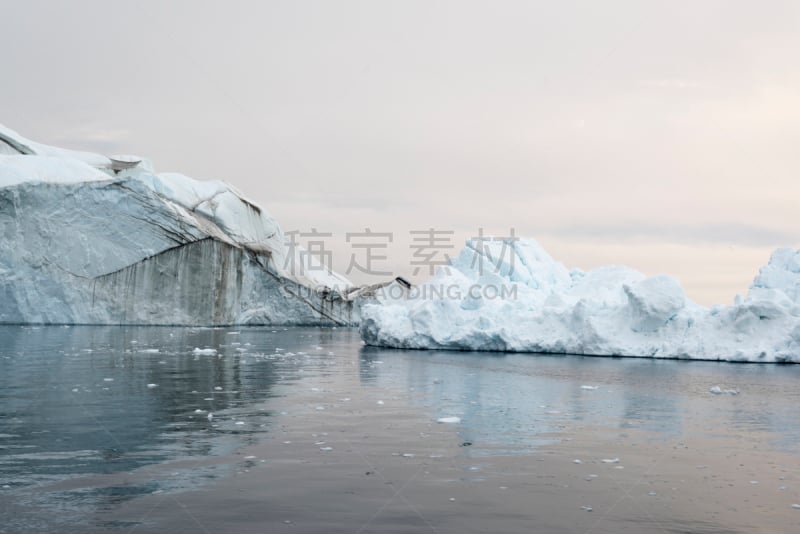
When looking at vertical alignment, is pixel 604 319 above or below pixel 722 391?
above

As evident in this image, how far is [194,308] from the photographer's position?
38.7 meters

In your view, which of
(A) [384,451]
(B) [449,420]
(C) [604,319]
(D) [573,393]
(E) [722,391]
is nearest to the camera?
(A) [384,451]

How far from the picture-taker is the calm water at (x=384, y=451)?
4.85 meters

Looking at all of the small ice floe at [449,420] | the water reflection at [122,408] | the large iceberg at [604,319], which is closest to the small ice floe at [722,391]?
the small ice floe at [449,420]

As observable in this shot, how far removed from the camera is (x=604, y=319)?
21172 mm

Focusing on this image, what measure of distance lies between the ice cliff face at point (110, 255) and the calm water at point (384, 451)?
22793 millimetres

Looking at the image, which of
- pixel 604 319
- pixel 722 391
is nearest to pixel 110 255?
pixel 604 319

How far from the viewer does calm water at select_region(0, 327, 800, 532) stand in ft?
15.9

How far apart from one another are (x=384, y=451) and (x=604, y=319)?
15.4 meters

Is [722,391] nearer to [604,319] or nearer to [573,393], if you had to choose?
[573,393]

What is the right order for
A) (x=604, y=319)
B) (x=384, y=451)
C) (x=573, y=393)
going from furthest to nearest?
(x=604, y=319)
(x=573, y=393)
(x=384, y=451)

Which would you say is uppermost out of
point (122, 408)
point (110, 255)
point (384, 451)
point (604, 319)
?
point (110, 255)

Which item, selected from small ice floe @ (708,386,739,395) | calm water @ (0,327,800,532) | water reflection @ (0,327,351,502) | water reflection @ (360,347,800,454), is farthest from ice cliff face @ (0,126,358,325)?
small ice floe @ (708,386,739,395)

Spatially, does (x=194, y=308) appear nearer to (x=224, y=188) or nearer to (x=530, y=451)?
(x=224, y=188)
